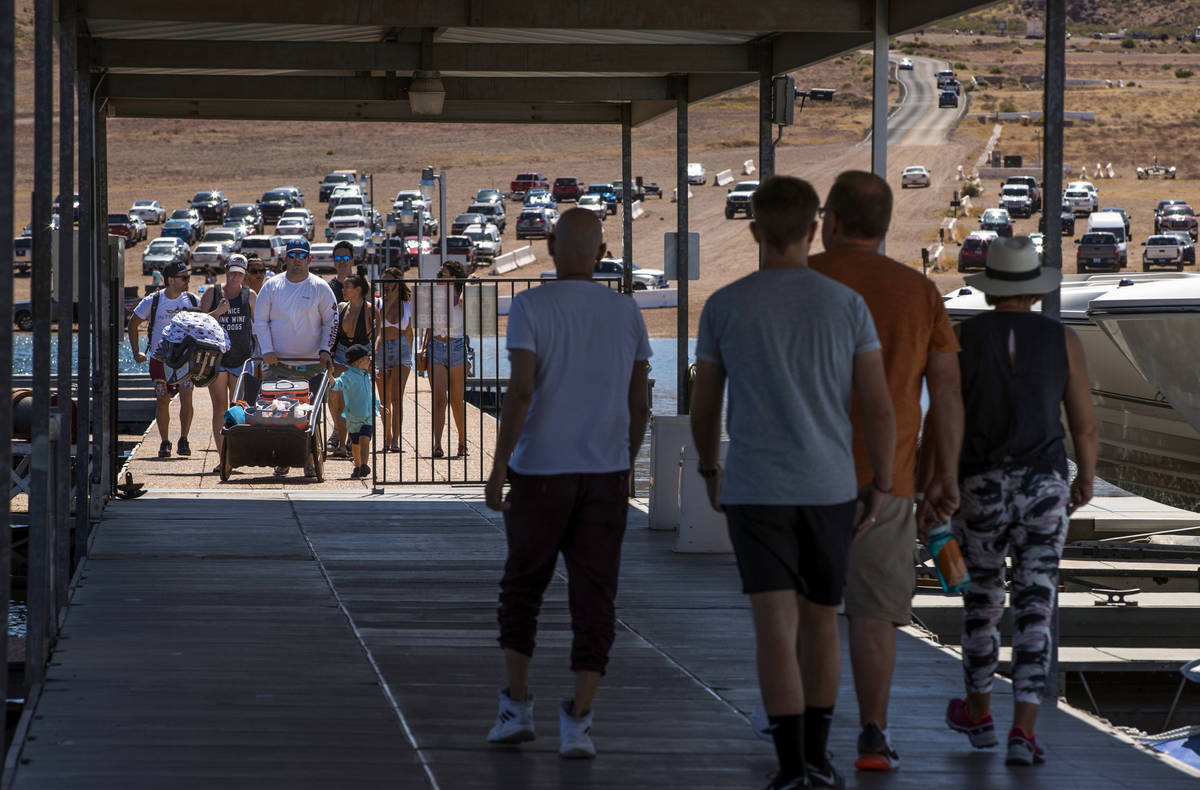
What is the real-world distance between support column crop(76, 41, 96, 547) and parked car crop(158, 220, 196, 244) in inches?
2301

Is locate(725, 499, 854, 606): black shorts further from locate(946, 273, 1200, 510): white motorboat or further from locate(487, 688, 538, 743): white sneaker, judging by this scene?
locate(946, 273, 1200, 510): white motorboat

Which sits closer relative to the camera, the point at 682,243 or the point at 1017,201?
the point at 682,243

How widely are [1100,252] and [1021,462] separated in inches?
2215

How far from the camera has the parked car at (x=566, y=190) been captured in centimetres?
8144

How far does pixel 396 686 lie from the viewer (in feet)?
21.2

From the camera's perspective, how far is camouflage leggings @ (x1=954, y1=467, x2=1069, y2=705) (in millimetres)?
5332

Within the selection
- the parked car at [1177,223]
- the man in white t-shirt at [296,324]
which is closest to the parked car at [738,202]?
the parked car at [1177,223]

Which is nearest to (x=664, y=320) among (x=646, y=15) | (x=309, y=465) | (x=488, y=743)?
(x=309, y=465)

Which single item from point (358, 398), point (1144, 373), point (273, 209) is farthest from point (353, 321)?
point (273, 209)

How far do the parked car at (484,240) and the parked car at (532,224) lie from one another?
284 centimetres

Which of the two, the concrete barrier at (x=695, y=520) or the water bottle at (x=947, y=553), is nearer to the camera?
the water bottle at (x=947, y=553)

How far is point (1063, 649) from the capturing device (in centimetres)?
1132

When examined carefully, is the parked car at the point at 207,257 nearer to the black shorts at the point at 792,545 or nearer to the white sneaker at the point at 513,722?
the white sneaker at the point at 513,722

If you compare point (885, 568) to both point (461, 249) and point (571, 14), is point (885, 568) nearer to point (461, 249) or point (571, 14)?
point (571, 14)
